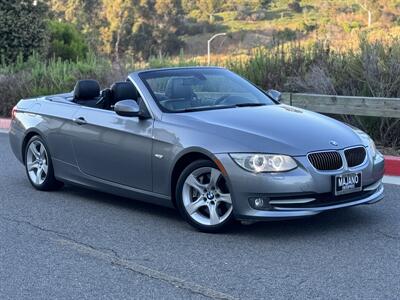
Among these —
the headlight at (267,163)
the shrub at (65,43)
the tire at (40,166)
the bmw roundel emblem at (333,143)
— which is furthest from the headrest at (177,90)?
the shrub at (65,43)

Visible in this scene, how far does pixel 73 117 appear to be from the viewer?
306 inches

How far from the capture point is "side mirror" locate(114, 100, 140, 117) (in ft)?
22.6

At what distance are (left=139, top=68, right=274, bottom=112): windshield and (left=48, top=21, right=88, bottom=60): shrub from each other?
1742cm

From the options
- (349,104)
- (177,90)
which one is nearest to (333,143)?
(177,90)

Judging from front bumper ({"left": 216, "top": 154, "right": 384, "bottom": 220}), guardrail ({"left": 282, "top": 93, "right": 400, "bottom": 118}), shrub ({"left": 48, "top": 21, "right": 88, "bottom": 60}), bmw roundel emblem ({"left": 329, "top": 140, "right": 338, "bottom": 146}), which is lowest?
shrub ({"left": 48, "top": 21, "right": 88, "bottom": 60})

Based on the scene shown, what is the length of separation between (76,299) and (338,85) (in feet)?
26.3

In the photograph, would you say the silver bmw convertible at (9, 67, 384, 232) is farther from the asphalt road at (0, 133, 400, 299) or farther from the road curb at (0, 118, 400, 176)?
the road curb at (0, 118, 400, 176)

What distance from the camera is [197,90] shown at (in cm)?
726

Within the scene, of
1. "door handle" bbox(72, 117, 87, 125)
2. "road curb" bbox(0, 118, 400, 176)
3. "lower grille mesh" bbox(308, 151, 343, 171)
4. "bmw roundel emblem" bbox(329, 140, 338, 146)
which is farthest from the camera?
"road curb" bbox(0, 118, 400, 176)

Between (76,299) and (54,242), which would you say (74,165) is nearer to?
(54,242)

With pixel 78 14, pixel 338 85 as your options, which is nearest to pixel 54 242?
pixel 338 85

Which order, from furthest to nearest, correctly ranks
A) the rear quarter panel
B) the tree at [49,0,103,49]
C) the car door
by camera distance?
the tree at [49,0,103,49] → the rear quarter panel → the car door

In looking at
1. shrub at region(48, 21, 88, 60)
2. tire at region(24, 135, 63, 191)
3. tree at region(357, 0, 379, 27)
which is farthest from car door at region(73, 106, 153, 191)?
tree at region(357, 0, 379, 27)

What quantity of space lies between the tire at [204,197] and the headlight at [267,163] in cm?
32
